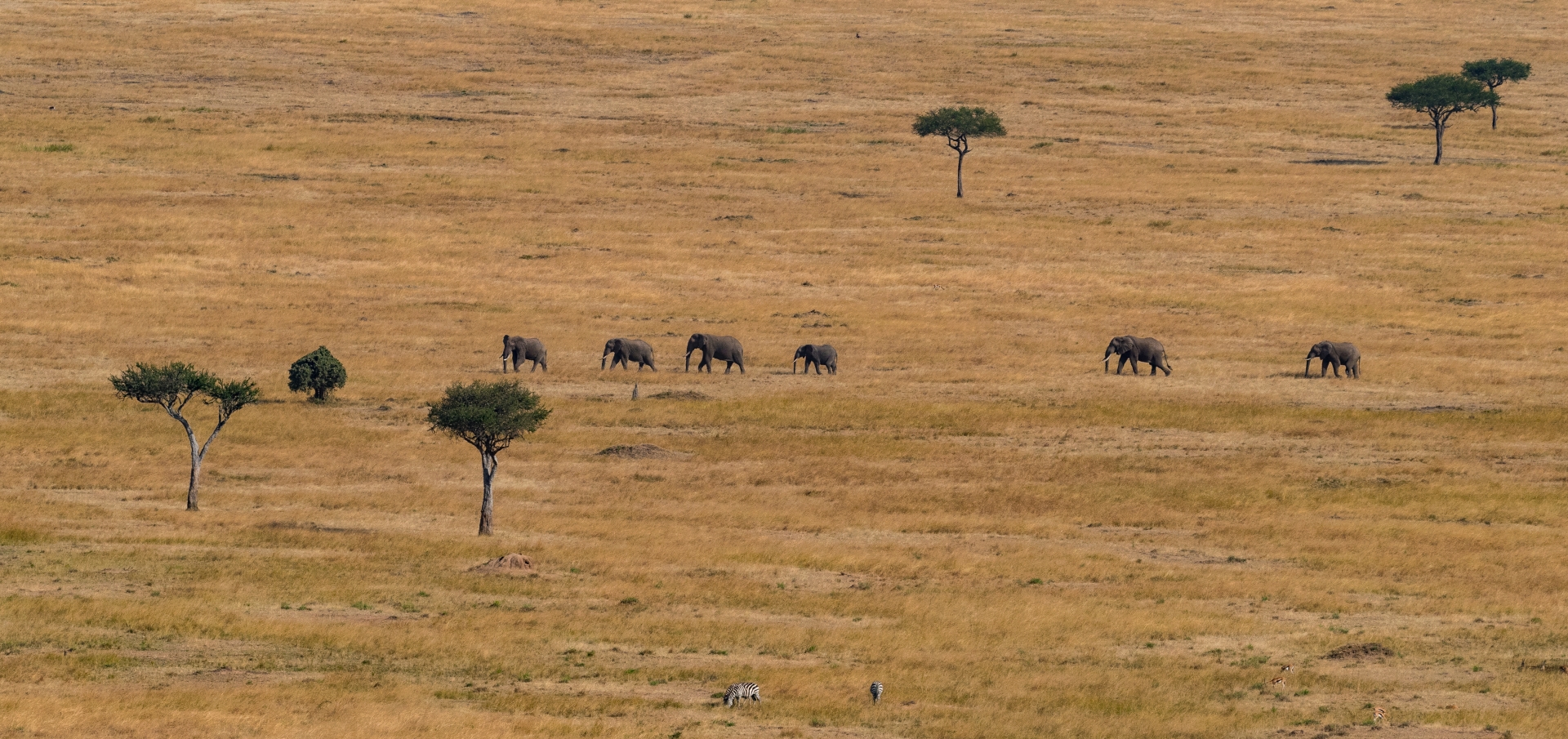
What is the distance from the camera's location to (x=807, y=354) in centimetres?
7231

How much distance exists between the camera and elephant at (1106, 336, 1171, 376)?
7256 centimetres

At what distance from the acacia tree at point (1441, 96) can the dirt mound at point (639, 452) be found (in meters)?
90.3

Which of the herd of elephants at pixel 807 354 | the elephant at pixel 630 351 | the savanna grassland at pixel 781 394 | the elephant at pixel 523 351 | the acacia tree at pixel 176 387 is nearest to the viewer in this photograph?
the savanna grassland at pixel 781 394

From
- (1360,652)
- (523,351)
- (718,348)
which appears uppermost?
(718,348)

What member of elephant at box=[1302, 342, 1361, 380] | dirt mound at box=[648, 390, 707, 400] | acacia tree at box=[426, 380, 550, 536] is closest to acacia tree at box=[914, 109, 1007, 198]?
elephant at box=[1302, 342, 1361, 380]

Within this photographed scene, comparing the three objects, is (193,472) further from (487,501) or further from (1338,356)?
(1338,356)

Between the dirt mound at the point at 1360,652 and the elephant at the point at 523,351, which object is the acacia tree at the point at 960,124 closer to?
the elephant at the point at 523,351

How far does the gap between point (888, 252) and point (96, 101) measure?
69.3 m

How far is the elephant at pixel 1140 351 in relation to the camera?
72.6 m

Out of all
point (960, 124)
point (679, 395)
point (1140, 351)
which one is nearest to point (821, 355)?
point (679, 395)

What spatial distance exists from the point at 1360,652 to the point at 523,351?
4180 centimetres

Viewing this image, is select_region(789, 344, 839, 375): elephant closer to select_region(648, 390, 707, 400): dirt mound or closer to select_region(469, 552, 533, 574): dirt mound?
A: select_region(648, 390, 707, 400): dirt mound

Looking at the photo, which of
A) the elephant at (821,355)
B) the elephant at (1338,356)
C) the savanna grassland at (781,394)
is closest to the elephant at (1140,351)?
the savanna grassland at (781,394)

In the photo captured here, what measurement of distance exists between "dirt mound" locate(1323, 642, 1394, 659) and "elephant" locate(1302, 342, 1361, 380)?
37.2 metres
